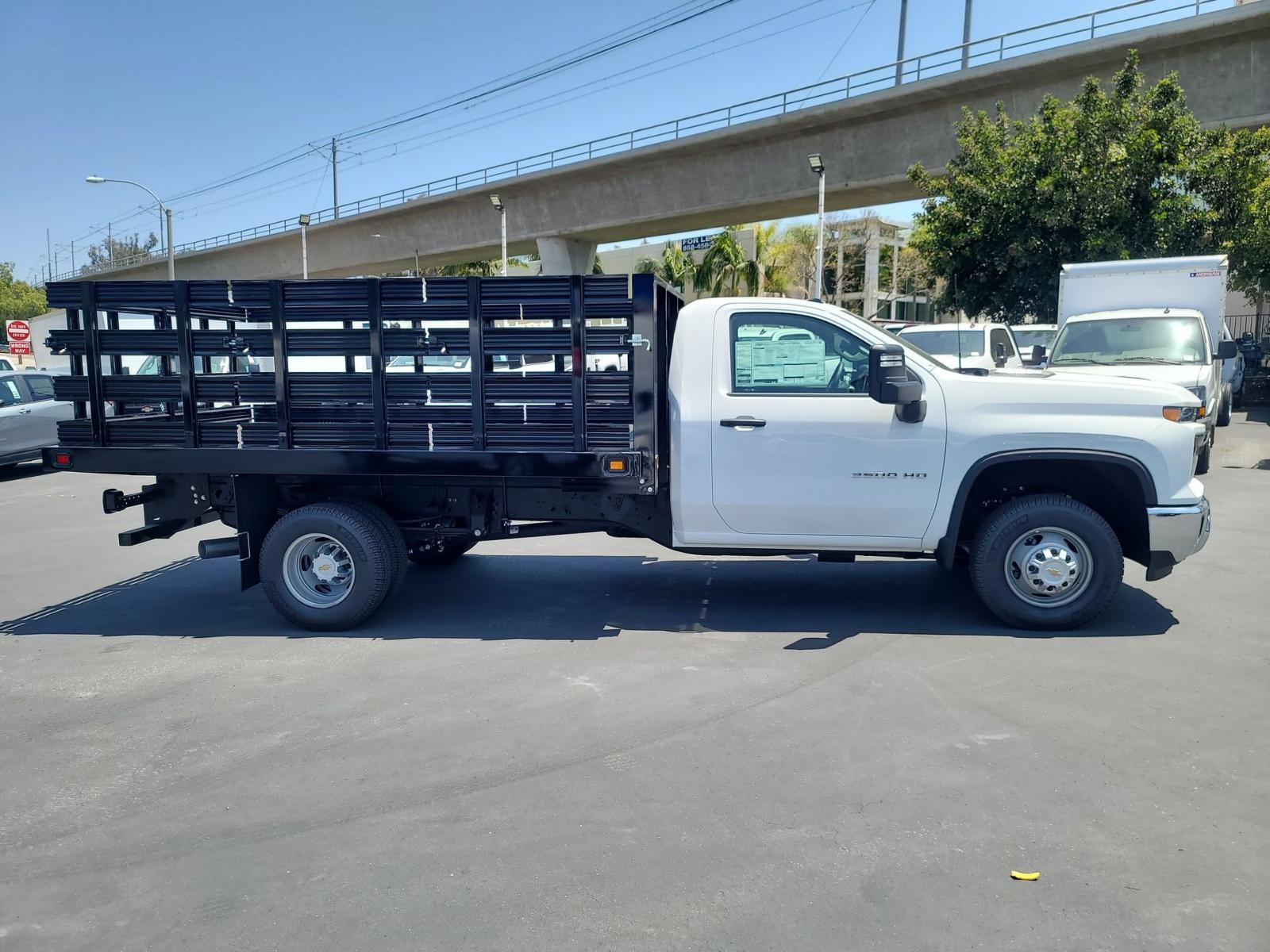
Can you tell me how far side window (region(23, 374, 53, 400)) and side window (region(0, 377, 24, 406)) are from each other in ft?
0.69

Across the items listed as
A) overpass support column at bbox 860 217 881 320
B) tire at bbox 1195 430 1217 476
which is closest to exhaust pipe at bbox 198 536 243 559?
tire at bbox 1195 430 1217 476

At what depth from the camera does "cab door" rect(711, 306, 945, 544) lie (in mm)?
6070

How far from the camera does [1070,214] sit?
1972cm

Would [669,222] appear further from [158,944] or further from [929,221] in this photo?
[158,944]

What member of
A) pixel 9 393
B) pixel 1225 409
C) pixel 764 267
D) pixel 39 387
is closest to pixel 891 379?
pixel 9 393

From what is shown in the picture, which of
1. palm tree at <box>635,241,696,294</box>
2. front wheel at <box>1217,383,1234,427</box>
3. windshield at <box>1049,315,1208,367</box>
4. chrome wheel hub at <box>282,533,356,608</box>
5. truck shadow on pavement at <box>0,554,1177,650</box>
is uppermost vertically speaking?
palm tree at <box>635,241,696,294</box>

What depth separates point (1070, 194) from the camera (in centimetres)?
1945

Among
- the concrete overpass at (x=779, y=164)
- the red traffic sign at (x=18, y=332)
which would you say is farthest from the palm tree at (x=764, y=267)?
the red traffic sign at (x=18, y=332)

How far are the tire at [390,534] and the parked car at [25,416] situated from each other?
11227 millimetres

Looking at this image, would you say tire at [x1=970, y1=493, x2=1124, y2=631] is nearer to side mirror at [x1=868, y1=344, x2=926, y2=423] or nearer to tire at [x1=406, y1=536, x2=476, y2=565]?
side mirror at [x1=868, y1=344, x2=926, y2=423]

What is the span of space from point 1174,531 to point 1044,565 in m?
0.78

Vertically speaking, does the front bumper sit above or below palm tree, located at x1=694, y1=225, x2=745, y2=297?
below

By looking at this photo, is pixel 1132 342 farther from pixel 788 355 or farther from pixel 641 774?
pixel 641 774

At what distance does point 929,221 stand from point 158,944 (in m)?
22.2
